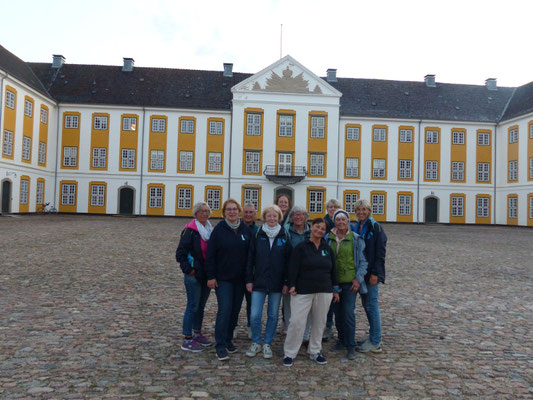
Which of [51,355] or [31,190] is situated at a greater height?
[31,190]

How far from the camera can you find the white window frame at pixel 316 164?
36.5 m

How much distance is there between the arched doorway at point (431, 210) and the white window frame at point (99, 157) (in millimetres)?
27036

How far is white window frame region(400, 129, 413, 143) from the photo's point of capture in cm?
3762

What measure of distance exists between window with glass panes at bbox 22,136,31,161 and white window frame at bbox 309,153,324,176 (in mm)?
21238

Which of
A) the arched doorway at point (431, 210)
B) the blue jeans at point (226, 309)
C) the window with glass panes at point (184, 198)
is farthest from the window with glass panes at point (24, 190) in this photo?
the arched doorway at point (431, 210)

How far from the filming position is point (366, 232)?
5.11m

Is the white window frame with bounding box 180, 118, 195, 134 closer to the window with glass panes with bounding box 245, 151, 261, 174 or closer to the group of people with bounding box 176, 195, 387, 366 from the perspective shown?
the window with glass panes with bounding box 245, 151, 261, 174

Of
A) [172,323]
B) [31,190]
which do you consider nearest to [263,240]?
[172,323]

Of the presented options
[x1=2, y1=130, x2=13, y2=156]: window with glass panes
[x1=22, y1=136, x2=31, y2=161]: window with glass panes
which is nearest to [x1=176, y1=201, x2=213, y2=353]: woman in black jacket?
[x1=2, y1=130, x2=13, y2=156]: window with glass panes

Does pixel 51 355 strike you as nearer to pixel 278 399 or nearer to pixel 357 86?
pixel 278 399

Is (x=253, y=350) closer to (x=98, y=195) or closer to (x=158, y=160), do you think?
(x=158, y=160)

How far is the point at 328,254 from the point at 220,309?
132 cm

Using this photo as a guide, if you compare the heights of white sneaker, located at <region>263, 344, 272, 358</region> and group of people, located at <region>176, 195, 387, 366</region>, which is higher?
group of people, located at <region>176, 195, 387, 366</region>

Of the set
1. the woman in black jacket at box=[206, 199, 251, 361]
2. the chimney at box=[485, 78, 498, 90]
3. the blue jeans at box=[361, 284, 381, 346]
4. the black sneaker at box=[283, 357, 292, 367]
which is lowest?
the black sneaker at box=[283, 357, 292, 367]
